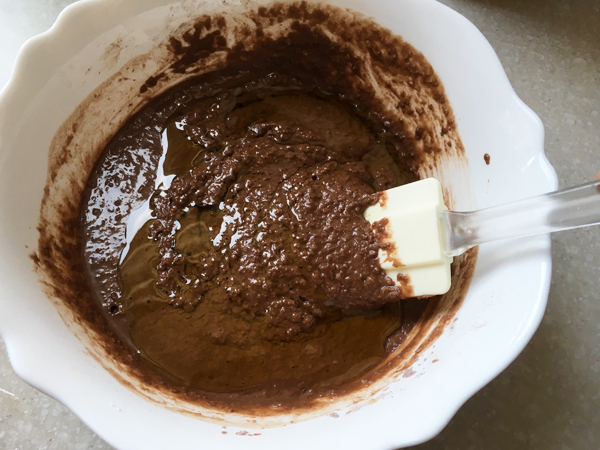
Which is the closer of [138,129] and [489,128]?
[489,128]

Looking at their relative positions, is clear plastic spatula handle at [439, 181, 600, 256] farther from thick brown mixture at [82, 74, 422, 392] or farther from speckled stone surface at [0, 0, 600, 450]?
speckled stone surface at [0, 0, 600, 450]

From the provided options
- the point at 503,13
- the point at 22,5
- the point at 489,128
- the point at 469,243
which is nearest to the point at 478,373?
the point at 469,243

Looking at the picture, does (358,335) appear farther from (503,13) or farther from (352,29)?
(503,13)

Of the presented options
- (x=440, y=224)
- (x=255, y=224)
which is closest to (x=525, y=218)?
(x=440, y=224)

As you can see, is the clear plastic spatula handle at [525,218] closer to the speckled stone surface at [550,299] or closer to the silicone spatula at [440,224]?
the silicone spatula at [440,224]

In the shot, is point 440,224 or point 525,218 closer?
point 525,218

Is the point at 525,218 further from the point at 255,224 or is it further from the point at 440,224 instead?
the point at 255,224
